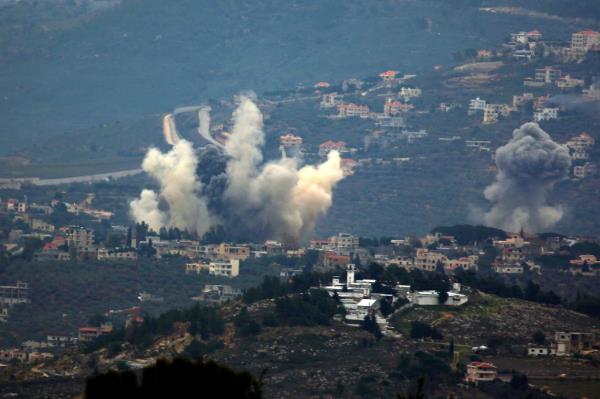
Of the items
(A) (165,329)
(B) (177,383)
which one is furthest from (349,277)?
(B) (177,383)

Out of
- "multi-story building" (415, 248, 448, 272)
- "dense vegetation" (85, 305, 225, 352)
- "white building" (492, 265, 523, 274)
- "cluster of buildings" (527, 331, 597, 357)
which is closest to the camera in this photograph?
"cluster of buildings" (527, 331, 597, 357)

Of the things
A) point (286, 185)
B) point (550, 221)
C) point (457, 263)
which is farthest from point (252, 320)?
point (550, 221)

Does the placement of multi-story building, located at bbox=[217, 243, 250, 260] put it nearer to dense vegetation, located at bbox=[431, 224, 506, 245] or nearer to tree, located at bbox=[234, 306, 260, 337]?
dense vegetation, located at bbox=[431, 224, 506, 245]

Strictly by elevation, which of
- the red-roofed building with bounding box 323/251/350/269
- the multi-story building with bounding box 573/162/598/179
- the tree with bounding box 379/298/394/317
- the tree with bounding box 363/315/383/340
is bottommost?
the tree with bounding box 363/315/383/340

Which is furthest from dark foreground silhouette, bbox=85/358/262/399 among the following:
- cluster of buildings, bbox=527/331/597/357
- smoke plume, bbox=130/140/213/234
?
smoke plume, bbox=130/140/213/234

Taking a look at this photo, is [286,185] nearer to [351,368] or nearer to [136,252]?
[136,252]

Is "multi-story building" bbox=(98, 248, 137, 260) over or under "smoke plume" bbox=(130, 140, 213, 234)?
under

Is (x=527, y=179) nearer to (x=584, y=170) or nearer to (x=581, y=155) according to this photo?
(x=584, y=170)

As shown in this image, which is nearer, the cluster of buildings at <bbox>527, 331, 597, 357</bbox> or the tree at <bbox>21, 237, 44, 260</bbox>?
the cluster of buildings at <bbox>527, 331, 597, 357</bbox>

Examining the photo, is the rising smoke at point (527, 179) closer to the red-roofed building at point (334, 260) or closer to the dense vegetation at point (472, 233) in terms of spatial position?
the dense vegetation at point (472, 233)

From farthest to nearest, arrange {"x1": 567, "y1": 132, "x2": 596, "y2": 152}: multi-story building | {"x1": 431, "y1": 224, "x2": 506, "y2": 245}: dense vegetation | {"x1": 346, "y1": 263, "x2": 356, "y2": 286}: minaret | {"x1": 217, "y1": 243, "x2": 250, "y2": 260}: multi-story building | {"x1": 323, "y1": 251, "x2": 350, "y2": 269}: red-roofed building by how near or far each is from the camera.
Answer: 1. {"x1": 567, "y1": 132, "x2": 596, "y2": 152}: multi-story building
2. {"x1": 431, "y1": 224, "x2": 506, "y2": 245}: dense vegetation
3. {"x1": 217, "y1": 243, "x2": 250, "y2": 260}: multi-story building
4. {"x1": 323, "y1": 251, "x2": 350, "y2": 269}: red-roofed building
5. {"x1": 346, "y1": 263, "x2": 356, "y2": 286}: minaret
